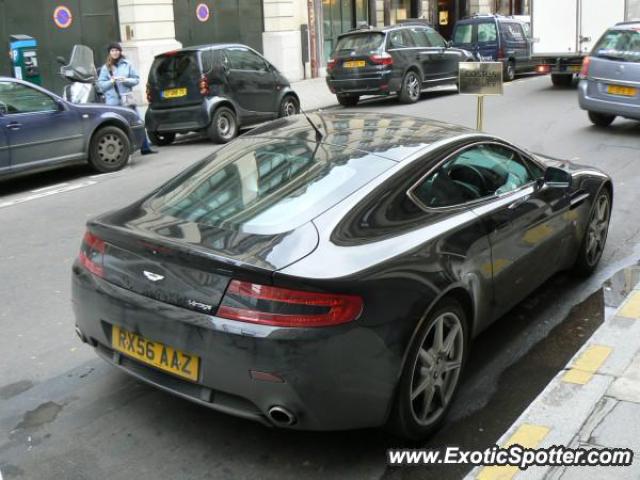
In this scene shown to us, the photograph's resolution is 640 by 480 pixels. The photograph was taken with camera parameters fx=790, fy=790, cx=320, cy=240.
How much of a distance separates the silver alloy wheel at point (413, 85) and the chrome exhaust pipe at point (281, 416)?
1515 centimetres

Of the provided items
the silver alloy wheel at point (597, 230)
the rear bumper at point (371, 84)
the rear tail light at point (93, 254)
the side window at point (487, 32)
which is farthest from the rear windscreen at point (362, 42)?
the rear tail light at point (93, 254)

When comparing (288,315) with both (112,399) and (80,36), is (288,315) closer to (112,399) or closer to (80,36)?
(112,399)

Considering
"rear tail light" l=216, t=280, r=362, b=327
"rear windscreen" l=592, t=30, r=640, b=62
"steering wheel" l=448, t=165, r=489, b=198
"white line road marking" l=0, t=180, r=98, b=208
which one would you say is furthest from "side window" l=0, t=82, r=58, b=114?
"rear windscreen" l=592, t=30, r=640, b=62

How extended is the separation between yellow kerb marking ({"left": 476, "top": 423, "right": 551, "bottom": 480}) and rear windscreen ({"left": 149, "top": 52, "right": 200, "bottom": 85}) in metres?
10.4

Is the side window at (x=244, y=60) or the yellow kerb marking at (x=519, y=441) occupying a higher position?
the side window at (x=244, y=60)

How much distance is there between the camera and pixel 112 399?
4.16 meters

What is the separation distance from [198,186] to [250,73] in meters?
10.0

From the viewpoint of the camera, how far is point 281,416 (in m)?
3.30

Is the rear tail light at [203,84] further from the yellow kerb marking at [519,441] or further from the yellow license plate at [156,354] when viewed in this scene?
the yellow kerb marking at [519,441]

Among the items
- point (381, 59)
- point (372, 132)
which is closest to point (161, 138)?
point (381, 59)

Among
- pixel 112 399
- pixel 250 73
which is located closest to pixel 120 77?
pixel 250 73

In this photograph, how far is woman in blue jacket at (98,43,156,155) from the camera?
499 inches

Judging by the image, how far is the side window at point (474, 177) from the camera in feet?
13.3

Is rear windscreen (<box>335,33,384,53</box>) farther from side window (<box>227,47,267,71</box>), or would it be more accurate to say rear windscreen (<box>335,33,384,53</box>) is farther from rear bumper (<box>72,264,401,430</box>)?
rear bumper (<box>72,264,401,430</box>)
